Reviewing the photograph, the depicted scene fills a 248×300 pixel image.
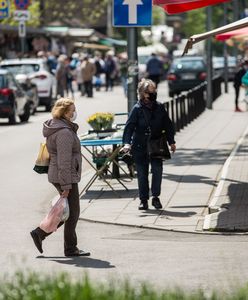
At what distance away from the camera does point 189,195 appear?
54.1 ft

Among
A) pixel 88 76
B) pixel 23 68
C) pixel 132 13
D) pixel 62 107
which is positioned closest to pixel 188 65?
pixel 88 76

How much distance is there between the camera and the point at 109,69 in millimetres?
60719

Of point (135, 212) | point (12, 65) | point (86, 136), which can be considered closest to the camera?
point (135, 212)

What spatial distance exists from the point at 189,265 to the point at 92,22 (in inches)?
3516

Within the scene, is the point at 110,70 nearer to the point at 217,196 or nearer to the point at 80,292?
the point at 217,196

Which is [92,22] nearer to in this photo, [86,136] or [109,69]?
[109,69]

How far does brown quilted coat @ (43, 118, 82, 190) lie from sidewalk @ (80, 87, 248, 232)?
6.59ft

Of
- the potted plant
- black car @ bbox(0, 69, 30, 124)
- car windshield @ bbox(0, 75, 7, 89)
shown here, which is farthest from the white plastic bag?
car windshield @ bbox(0, 75, 7, 89)

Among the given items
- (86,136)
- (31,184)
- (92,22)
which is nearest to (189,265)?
(86,136)

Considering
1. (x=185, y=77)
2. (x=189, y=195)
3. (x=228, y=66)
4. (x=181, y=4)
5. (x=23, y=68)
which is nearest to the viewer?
(x=189, y=195)

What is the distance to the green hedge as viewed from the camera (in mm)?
6102

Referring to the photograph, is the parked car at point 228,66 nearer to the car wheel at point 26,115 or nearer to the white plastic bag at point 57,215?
the car wheel at point 26,115

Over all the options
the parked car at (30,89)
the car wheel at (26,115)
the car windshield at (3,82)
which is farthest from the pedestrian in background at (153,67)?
the car windshield at (3,82)

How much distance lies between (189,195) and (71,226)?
4.83m
